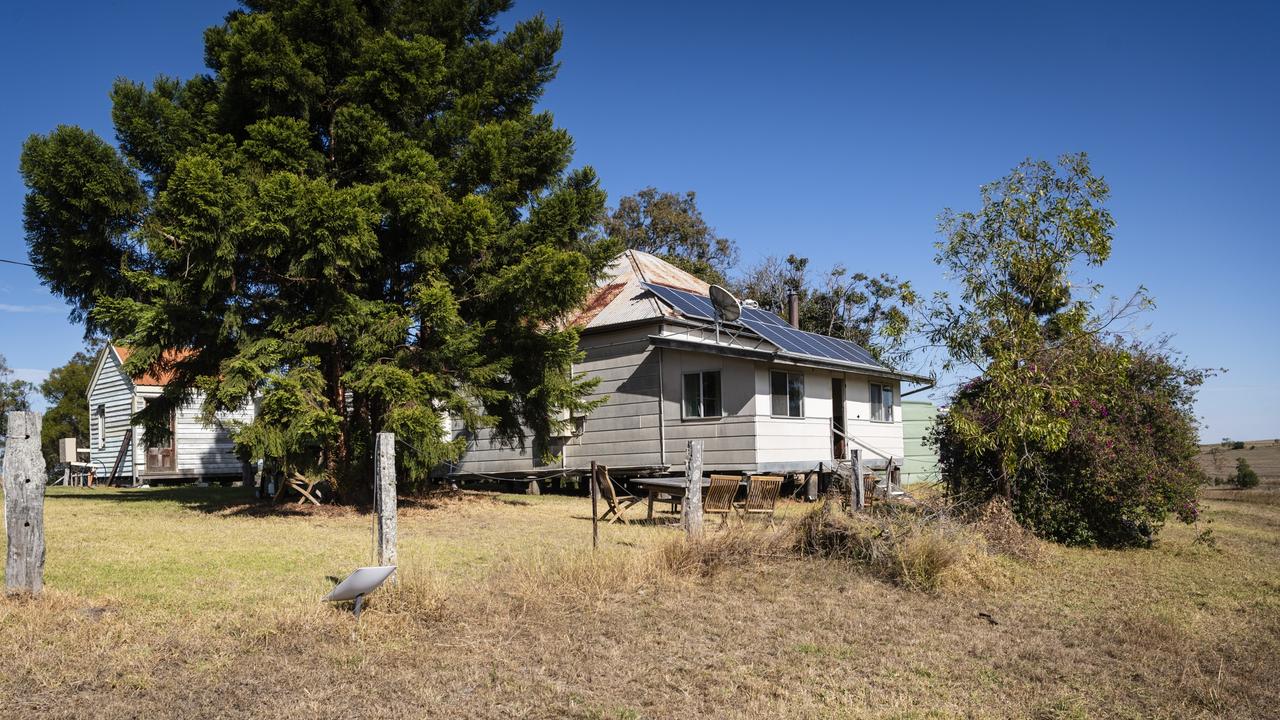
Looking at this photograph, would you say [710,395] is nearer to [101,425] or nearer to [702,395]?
[702,395]

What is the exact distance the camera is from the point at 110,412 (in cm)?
2950

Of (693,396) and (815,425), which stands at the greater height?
(693,396)

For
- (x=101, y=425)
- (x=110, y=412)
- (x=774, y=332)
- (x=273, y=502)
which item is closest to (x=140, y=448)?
(x=110, y=412)

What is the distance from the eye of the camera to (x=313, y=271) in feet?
46.3

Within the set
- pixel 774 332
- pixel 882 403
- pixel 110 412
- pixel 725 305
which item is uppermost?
pixel 725 305

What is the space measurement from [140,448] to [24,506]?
2154 cm

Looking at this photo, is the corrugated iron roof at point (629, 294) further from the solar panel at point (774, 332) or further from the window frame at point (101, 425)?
the window frame at point (101, 425)

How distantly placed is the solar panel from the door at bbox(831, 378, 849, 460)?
76 centimetres

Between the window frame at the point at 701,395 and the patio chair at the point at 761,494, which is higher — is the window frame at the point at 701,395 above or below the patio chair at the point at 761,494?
above

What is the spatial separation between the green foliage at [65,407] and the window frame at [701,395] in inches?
1187

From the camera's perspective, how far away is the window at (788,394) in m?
19.8

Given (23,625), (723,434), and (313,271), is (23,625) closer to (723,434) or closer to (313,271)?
(313,271)

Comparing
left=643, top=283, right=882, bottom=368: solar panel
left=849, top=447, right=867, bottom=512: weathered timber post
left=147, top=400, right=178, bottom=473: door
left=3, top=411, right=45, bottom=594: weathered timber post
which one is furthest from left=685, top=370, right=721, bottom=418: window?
left=147, top=400, right=178, bottom=473: door

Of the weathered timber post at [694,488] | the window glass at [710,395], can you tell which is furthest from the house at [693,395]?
the weathered timber post at [694,488]
